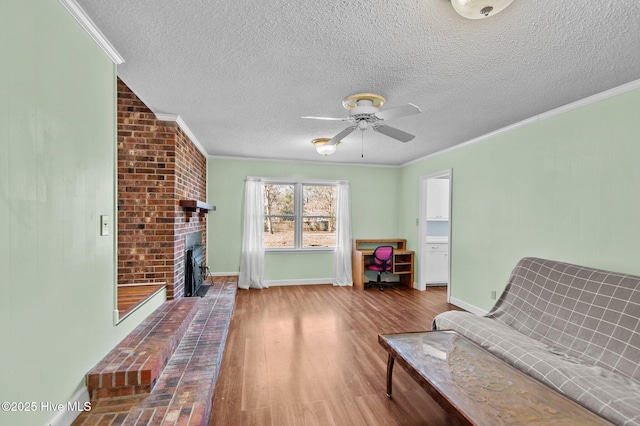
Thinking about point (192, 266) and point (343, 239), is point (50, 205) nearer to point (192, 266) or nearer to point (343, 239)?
point (192, 266)

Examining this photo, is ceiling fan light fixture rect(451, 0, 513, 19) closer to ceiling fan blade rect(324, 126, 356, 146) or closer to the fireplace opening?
ceiling fan blade rect(324, 126, 356, 146)

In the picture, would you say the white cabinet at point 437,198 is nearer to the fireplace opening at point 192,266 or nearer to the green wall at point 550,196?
the green wall at point 550,196

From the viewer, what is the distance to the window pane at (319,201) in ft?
18.7

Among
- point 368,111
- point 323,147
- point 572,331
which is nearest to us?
point 572,331

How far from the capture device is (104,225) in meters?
1.87

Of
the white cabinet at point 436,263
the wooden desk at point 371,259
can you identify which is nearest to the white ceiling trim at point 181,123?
→ the wooden desk at point 371,259

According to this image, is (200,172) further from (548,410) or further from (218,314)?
(548,410)

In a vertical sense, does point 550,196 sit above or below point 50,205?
above

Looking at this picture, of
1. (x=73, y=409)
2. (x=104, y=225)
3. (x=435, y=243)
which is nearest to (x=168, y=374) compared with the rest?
(x=73, y=409)

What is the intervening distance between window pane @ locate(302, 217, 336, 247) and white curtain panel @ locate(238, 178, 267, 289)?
0.89 metres

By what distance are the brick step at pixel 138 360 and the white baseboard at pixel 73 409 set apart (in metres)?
0.05

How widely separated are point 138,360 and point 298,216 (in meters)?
3.94

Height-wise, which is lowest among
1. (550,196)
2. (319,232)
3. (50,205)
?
(319,232)

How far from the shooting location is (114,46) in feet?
6.10
